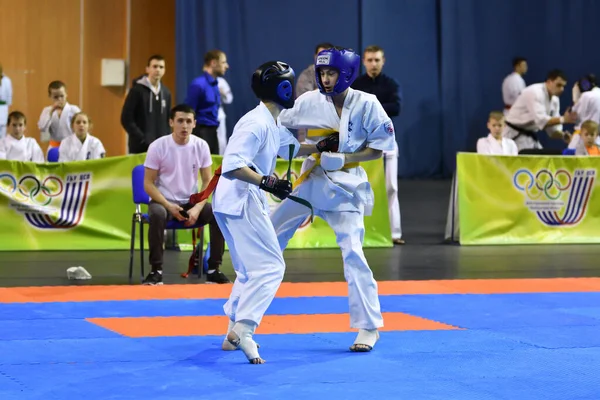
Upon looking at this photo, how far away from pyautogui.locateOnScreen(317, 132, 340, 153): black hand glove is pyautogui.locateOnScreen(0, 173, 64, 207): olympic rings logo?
458cm

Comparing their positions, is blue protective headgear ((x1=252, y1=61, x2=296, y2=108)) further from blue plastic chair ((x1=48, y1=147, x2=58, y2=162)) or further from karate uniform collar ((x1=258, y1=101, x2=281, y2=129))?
blue plastic chair ((x1=48, y1=147, x2=58, y2=162))

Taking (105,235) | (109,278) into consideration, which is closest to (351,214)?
(109,278)

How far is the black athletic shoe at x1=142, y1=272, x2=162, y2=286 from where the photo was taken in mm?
7820

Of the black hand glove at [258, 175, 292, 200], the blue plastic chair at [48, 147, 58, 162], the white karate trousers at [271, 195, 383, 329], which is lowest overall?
the white karate trousers at [271, 195, 383, 329]

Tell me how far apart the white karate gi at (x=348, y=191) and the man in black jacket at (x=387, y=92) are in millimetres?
4381

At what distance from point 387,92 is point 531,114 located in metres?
4.20

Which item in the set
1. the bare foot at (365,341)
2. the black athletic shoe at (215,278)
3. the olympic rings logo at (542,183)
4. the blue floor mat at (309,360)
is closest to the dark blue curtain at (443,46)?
the olympic rings logo at (542,183)

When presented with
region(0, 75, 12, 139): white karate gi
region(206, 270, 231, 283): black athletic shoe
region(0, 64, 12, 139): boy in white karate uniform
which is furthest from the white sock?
region(0, 75, 12, 139): white karate gi

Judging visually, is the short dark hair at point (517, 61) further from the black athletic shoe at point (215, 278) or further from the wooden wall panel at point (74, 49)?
the black athletic shoe at point (215, 278)

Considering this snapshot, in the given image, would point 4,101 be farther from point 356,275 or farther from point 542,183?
point 356,275

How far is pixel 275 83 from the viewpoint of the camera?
5.24 meters

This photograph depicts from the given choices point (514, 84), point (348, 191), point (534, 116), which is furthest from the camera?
point (514, 84)

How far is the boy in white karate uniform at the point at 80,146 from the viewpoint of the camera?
404 inches

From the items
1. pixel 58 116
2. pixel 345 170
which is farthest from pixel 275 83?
pixel 58 116
